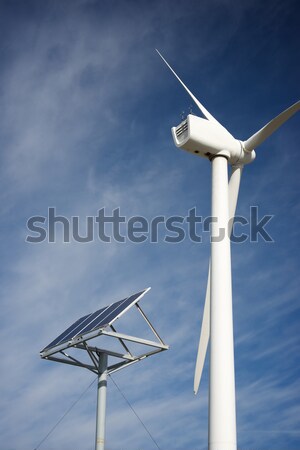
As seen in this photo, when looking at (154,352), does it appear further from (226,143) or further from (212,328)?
(226,143)

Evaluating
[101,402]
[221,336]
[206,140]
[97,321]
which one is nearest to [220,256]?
[221,336]

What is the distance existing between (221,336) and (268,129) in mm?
11083

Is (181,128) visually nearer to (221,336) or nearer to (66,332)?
(221,336)

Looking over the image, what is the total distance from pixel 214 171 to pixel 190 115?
302 cm

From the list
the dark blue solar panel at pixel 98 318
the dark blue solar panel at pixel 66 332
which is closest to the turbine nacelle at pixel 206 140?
the dark blue solar panel at pixel 98 318

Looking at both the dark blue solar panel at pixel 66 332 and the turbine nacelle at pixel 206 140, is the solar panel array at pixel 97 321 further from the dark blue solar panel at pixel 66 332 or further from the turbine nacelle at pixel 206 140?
the turbine nacelle at pixel 206 140

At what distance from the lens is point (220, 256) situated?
28.2 meters

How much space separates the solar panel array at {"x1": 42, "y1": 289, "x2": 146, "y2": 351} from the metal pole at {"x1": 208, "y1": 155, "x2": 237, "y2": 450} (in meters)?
7.56

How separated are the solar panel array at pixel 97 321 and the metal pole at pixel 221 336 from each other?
7.56m

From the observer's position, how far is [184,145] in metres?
31.7

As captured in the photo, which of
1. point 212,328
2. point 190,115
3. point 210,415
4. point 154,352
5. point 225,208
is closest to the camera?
point 210,415

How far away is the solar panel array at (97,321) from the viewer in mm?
33534

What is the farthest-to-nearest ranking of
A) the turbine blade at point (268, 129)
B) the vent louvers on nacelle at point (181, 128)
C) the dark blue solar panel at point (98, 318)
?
the dark blue solar panel at point (98, 318)
the vent louvers on nacelle at point (181, 128)
the turbine blade at point (268, 129)

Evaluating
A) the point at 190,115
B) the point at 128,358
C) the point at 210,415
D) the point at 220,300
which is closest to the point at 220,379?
the point at 210,415
